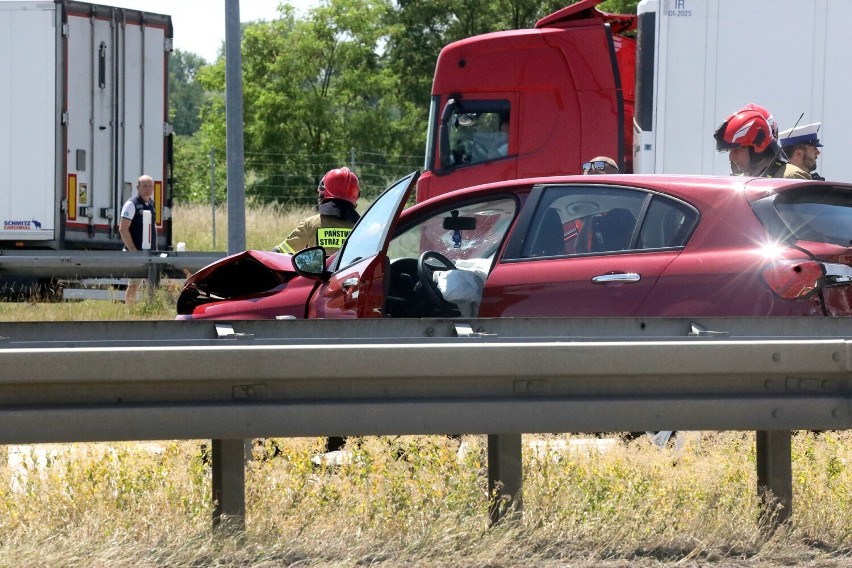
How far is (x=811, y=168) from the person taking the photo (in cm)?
902

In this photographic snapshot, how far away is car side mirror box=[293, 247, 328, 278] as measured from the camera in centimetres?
654

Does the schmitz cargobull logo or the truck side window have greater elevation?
the truck side window

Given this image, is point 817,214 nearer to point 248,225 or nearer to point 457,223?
point 457,223

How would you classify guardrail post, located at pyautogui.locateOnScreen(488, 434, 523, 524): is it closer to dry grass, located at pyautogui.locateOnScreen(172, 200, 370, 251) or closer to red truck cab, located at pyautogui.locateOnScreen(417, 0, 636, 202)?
red truck cab, located at pyautogui.locateOnScreen(417, 0, 636, 202)

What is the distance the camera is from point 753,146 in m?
7.84

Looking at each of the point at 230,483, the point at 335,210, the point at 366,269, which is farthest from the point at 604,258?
→ the point at 335,210

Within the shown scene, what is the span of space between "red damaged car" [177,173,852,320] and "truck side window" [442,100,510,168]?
282 inches

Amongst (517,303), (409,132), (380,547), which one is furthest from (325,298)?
(409,132)

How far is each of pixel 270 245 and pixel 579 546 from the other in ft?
75.7

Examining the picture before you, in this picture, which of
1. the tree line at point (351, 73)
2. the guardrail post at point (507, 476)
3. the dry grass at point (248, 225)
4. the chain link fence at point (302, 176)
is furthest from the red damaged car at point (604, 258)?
the tree line at point (351, 73)

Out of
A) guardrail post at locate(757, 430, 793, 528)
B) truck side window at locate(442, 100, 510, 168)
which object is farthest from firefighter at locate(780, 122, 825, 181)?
truck side window at locate(442, 100, 510, 168)

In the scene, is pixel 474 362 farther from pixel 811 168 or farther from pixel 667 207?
pixel 811 168

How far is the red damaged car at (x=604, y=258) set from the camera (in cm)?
559

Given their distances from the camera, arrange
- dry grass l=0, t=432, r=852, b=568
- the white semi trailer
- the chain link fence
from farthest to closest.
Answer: the chain link fence < the white semi trailer < dry grass l=0, t=432, r=852, b=568
